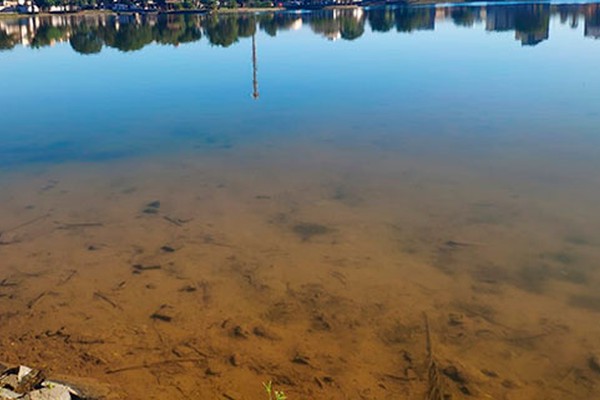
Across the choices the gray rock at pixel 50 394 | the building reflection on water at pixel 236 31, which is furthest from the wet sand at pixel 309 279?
the building reflection on water at pixel 236 31

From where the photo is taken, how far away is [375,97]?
27.4m

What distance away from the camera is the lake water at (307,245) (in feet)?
26.3

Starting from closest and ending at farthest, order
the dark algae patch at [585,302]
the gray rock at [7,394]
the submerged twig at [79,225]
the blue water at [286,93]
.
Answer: the gray rock at [7,394] → the dark algae patch at [585,302] → the submerged twig at [79,225] → the blue water at [286,93]

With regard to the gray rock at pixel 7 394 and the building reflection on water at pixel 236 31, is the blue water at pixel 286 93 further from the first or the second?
the gray rock at pixel 7 394

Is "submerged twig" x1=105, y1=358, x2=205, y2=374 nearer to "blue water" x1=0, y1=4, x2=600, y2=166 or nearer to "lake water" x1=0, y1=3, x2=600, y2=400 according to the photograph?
"lake water" x1=0, y1=3, x2=600, y2=400

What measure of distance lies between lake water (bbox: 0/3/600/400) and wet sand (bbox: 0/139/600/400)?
42 mm

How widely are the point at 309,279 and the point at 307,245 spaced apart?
138cm

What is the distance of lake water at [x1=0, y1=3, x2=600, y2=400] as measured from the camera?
Answer: 315 inches

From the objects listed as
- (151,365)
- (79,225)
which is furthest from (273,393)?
(79,225)

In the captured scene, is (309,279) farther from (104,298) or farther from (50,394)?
→ (50,394)

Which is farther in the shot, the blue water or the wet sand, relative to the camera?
the blue water

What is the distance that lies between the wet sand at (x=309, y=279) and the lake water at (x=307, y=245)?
4 cm

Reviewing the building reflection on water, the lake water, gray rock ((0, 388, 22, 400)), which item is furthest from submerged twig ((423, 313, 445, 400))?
the building reflection on water

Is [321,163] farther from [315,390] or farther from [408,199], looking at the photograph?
[315,390]
